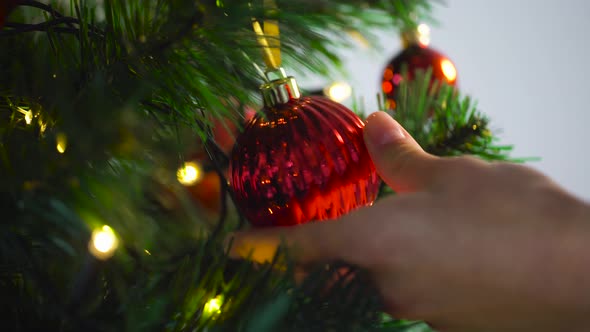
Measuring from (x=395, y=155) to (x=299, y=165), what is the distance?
0.05m

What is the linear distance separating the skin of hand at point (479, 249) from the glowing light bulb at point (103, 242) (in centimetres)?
7

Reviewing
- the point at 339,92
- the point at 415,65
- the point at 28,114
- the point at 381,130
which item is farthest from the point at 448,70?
the point at 28,114

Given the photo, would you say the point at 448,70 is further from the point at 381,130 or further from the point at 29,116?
the point at 29,116

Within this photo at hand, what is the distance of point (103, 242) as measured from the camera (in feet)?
0.53

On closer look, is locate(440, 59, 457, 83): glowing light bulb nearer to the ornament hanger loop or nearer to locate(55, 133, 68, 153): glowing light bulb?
the ornament hanger loop

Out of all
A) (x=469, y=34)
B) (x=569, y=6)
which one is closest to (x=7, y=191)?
(x=469, y=34)

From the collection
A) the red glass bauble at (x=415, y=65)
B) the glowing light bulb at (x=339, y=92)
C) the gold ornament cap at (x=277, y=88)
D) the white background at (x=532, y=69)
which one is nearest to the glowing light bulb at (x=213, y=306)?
the gold ornament cap at (x=277, y=88)

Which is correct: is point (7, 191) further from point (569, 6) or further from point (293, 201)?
point (569, 6)

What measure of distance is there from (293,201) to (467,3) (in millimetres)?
1194

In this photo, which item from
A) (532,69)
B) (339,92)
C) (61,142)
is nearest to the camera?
(61,142)

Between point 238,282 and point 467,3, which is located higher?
point 467,3

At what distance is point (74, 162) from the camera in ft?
0.46

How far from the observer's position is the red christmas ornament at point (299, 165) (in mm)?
226

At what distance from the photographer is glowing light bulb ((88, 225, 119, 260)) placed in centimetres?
15
